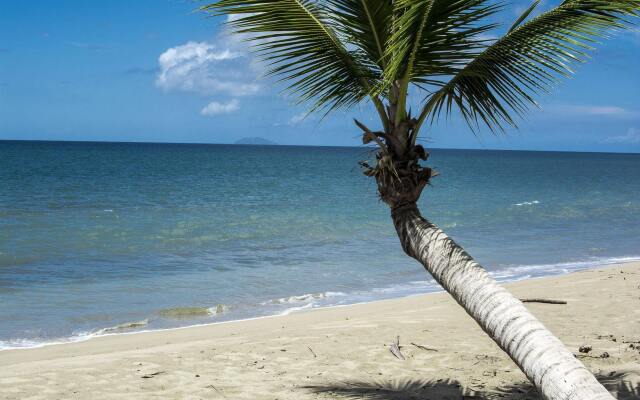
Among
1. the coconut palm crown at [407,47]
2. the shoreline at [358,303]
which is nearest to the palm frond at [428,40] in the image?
the coconut palm crown at [407,47]

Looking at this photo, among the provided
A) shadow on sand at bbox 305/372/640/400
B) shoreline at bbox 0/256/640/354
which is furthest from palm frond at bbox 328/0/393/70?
shoreline at bbox 0/256/640/354

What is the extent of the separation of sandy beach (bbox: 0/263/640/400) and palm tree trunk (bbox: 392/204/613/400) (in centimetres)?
197

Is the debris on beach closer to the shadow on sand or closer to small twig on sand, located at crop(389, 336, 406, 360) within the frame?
the shadow on sand

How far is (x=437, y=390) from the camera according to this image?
17.9 feet

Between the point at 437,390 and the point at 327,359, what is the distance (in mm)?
1422

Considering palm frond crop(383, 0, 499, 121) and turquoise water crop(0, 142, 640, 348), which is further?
turquoise water crop(0, 142, 640, 348)

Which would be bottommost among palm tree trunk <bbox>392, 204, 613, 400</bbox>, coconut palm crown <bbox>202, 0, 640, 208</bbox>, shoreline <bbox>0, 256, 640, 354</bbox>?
shoreline <bbox>0, 256, 640, 354</bbox>

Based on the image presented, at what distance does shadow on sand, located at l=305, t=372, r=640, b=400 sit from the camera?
513 centimetres

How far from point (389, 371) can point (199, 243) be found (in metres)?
11.7

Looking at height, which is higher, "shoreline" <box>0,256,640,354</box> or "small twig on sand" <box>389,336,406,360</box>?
"small twig on sand" <box>389,336,406,360</box>

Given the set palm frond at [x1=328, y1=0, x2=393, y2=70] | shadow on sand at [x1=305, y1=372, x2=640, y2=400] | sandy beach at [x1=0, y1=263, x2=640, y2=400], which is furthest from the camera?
sandy beach at [x1=0, y1=263, x2=640, y2=400]

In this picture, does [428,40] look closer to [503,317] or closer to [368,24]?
[368,24]

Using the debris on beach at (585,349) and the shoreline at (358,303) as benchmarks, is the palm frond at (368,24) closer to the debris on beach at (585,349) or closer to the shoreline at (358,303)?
the debris on beach at (585,349)

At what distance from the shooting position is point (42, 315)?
376 inches
